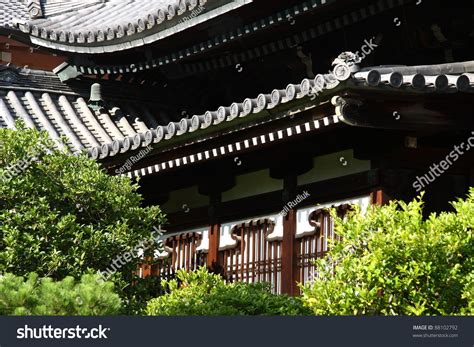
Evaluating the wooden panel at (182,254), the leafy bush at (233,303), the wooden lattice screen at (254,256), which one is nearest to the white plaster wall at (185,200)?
the wooden panel at (182,254)

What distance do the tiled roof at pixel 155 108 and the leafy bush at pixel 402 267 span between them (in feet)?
5.00

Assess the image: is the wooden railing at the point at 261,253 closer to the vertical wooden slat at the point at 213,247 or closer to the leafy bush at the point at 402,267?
the vertical wooden slat at the point at 213,247

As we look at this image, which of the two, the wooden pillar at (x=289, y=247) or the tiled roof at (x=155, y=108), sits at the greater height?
the tiled roof at (x=155, y=108)

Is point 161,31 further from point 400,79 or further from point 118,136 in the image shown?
point 400,79

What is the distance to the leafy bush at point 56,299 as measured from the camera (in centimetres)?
851

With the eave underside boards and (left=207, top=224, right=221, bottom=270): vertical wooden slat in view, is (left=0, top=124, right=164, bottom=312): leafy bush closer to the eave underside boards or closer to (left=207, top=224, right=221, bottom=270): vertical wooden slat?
(left=207, top=224, right=221, bottom=270): vertical wooden slat

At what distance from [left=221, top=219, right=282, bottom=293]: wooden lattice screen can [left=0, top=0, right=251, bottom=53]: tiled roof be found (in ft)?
8.82

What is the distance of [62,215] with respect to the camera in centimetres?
1171

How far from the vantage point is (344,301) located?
29.3 feet

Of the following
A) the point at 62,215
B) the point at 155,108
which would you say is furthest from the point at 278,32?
the point at 155,108

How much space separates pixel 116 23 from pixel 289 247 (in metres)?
5.87

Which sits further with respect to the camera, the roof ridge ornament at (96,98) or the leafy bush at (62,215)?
the roof ridge ornament at (96,98)

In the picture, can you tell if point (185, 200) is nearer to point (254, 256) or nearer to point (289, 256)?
point (254, 256)

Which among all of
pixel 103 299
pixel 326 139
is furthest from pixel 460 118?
pixel 103 299
